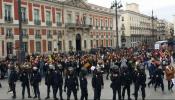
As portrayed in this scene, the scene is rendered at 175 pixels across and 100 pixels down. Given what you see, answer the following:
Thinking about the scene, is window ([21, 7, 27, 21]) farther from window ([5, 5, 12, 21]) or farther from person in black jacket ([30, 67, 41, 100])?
person in black jacket ([30, 67, 41, 100])

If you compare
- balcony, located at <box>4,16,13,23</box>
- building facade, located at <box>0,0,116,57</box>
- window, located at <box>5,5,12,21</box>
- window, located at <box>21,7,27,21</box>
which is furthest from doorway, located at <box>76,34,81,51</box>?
window, located at <box>5,5,12,21</box>

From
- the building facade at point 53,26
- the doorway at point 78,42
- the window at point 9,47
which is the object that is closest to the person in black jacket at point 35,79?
the building facade at point 53,26

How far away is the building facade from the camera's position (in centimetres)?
4703

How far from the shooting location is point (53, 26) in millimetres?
57156

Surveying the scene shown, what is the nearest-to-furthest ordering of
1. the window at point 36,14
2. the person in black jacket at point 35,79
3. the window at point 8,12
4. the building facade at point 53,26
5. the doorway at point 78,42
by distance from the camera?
the person in black jacket at point 35,79
the window at point 8,12
the building facade at point 53,26
the window at point 36,14
the doorway at point 78,42

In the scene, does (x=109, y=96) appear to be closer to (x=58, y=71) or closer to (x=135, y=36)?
(x=58, y=71)

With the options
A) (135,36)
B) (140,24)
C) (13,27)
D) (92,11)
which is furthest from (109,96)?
(140,24)

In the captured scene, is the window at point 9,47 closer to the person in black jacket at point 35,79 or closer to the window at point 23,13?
the window at point 23,13

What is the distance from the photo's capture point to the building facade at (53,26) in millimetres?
47031

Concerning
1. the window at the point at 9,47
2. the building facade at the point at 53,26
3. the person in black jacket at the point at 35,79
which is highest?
the building facade at the point at 53,26

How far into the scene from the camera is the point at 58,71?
17.5 metres

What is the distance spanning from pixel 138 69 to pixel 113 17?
213 ft

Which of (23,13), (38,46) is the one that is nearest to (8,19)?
(23,13)

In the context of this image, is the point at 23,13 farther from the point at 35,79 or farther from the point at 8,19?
the point at 35,79
